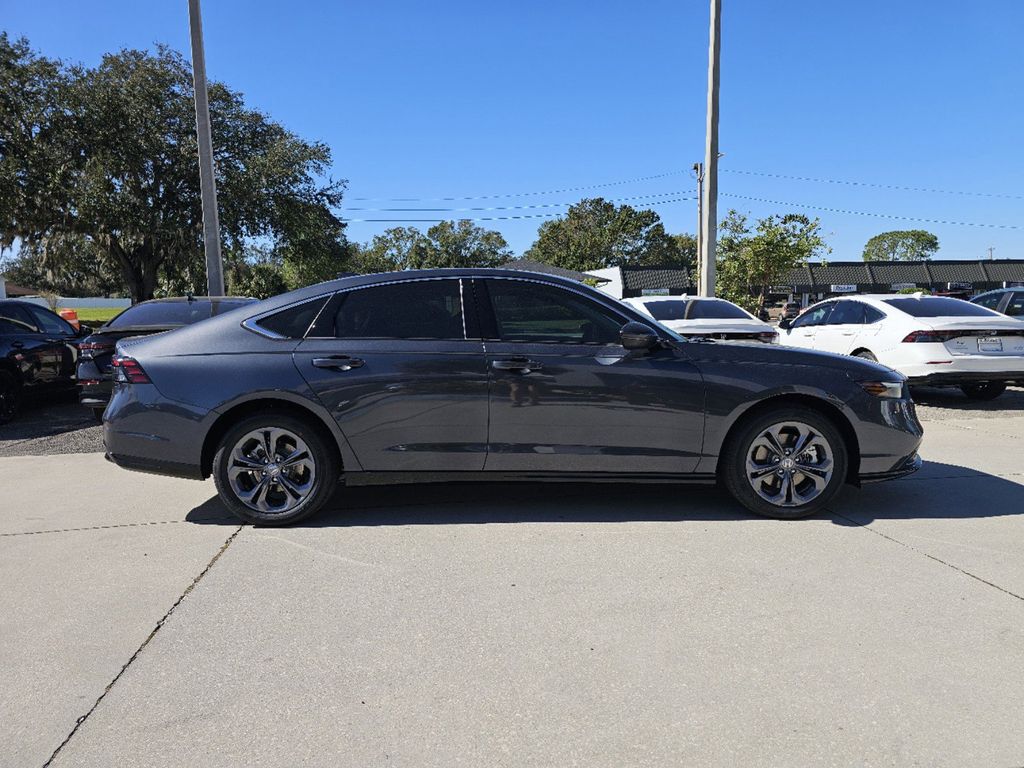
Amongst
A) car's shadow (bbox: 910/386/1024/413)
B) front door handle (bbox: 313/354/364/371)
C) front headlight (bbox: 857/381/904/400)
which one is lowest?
car's shadow (bbox: 910/386/1024/413)

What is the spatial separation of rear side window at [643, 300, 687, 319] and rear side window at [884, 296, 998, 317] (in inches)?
109

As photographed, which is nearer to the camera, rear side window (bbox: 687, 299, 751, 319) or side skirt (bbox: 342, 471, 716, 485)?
side skirt (bbox: 342, 471, 716, 485)

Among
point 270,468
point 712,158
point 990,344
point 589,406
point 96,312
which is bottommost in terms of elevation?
point 270,468

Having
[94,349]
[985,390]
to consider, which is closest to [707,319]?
[985,390]

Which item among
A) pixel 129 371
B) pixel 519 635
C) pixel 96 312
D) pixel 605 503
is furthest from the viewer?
pixel 96 312

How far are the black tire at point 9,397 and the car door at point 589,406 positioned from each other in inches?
280

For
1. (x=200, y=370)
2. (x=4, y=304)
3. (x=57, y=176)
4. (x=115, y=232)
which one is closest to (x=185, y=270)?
(x=115, y=232)

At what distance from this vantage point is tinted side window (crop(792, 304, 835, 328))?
1127 cm

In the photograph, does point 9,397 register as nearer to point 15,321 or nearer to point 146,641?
point 15,321

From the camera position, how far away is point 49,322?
996 cm

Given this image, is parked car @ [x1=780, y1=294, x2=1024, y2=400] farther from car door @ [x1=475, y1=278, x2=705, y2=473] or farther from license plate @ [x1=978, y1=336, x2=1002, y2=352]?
car door @ [x1=475, y1=278, x2=705, y2=473]

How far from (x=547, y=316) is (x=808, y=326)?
26.5 ft

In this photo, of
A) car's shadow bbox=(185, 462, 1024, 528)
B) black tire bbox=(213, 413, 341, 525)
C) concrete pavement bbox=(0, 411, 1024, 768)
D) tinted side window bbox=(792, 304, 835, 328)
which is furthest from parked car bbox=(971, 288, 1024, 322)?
black tire bbox=(213, 413, 341, 525)

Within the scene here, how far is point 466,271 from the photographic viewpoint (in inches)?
192
